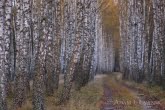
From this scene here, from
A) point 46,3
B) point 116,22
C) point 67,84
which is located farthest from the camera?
point 116,22

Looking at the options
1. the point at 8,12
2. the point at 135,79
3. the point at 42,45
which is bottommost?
the point at 135,79

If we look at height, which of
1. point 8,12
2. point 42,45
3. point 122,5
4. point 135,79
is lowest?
point 135,79

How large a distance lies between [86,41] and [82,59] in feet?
4.24

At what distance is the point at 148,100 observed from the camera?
68.8ft

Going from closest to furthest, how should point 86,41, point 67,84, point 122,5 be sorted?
point 67,84 → point 86,41 → point 122,5

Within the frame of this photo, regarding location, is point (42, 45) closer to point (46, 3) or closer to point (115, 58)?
point (46, 3)

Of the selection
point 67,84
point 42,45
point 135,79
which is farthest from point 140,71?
point 42,45

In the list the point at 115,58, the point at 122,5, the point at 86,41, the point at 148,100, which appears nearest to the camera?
the point at 148,100

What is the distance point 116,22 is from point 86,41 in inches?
1662

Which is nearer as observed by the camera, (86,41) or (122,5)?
(86,41)

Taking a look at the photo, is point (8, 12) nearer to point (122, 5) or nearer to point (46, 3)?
point (46, 3)

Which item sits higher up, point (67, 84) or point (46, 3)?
point (46, 3)

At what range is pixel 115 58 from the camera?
91.1m

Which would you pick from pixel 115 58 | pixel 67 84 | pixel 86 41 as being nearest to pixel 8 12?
pixel 67 84
